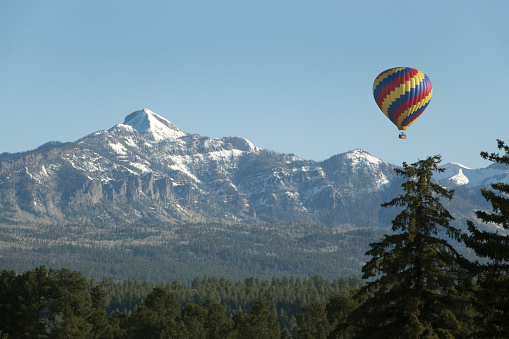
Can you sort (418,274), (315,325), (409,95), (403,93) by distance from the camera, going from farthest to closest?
(409,95)
(403,93)
(315,325)
(418,274)

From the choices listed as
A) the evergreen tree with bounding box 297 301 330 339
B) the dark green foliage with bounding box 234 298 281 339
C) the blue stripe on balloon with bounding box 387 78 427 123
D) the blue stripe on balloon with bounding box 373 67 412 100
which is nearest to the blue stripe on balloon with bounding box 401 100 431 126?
the blue stripe on balloon with bounding box 387 78 427 123

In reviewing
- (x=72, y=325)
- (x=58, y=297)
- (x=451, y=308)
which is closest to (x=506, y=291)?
(x=451, y=308)

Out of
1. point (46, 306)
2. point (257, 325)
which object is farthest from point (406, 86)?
point (46, 306)

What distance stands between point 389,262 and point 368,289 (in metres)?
3.06

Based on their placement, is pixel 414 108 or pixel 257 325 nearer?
pixel 257 325

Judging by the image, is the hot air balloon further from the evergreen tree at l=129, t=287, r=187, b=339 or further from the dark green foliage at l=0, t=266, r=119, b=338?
the dark green foliage at l=0, t=266, r=119, b=338

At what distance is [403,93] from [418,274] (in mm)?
75550

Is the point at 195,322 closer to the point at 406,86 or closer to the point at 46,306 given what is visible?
the point at 46,306

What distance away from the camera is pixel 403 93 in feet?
384

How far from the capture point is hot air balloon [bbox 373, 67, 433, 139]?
383 feet

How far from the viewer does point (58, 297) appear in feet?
321

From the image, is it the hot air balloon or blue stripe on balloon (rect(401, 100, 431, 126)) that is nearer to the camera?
the hot air balloon

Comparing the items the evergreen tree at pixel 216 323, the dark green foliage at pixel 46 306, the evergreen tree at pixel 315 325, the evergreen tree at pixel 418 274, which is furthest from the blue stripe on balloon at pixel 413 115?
the evergreen tree at pixel 418 274

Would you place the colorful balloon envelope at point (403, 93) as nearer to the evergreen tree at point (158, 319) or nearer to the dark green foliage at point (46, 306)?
the evergreen tree at point (158, 319)
